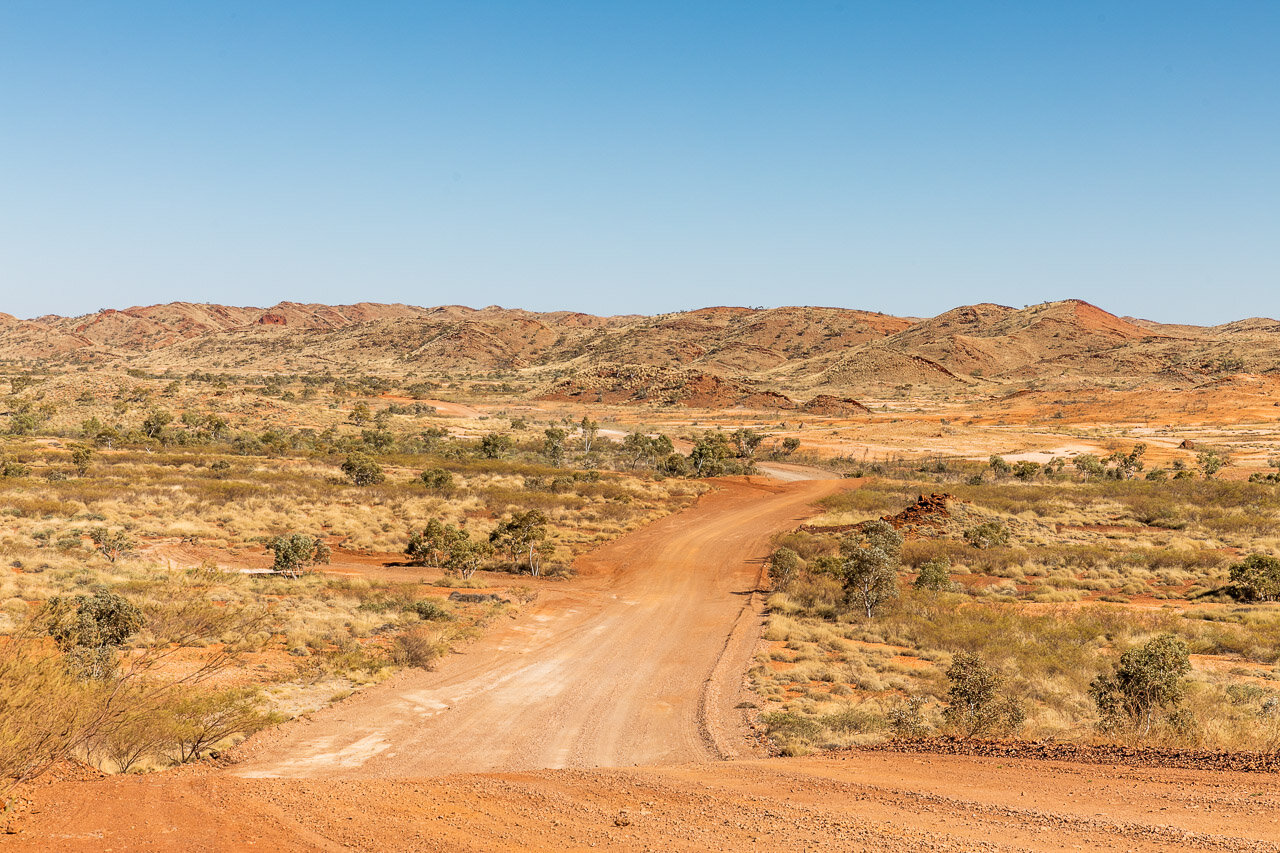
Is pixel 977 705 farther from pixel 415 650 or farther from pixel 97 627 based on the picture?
pixel 97 627

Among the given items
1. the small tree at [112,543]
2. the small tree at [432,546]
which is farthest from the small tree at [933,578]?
the small tree at [112,543]

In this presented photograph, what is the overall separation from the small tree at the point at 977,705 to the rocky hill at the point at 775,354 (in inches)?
3468

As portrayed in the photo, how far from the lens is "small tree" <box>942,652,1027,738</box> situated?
1151 centimetres

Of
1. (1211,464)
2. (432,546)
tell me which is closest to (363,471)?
(432,546)

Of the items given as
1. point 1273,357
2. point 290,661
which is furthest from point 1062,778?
point 1273,357

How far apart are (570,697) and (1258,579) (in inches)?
832

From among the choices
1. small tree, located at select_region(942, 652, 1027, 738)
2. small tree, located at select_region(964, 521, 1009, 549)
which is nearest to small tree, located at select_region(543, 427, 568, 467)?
small tree, located at select_region(964, 521, 1009, 549)

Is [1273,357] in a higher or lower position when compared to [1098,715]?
higher

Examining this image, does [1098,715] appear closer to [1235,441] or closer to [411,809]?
[411,809]

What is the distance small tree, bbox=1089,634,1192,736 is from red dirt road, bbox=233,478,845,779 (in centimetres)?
623

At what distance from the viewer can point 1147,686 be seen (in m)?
11.9

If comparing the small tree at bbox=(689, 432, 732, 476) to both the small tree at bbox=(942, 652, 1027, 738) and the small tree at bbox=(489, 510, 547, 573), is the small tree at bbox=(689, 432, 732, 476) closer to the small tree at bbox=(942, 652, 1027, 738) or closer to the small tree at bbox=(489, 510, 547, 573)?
the small tree at bbox=(489, 510, 547, 573)

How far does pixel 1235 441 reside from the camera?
64.4 m

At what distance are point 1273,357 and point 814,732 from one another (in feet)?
479
